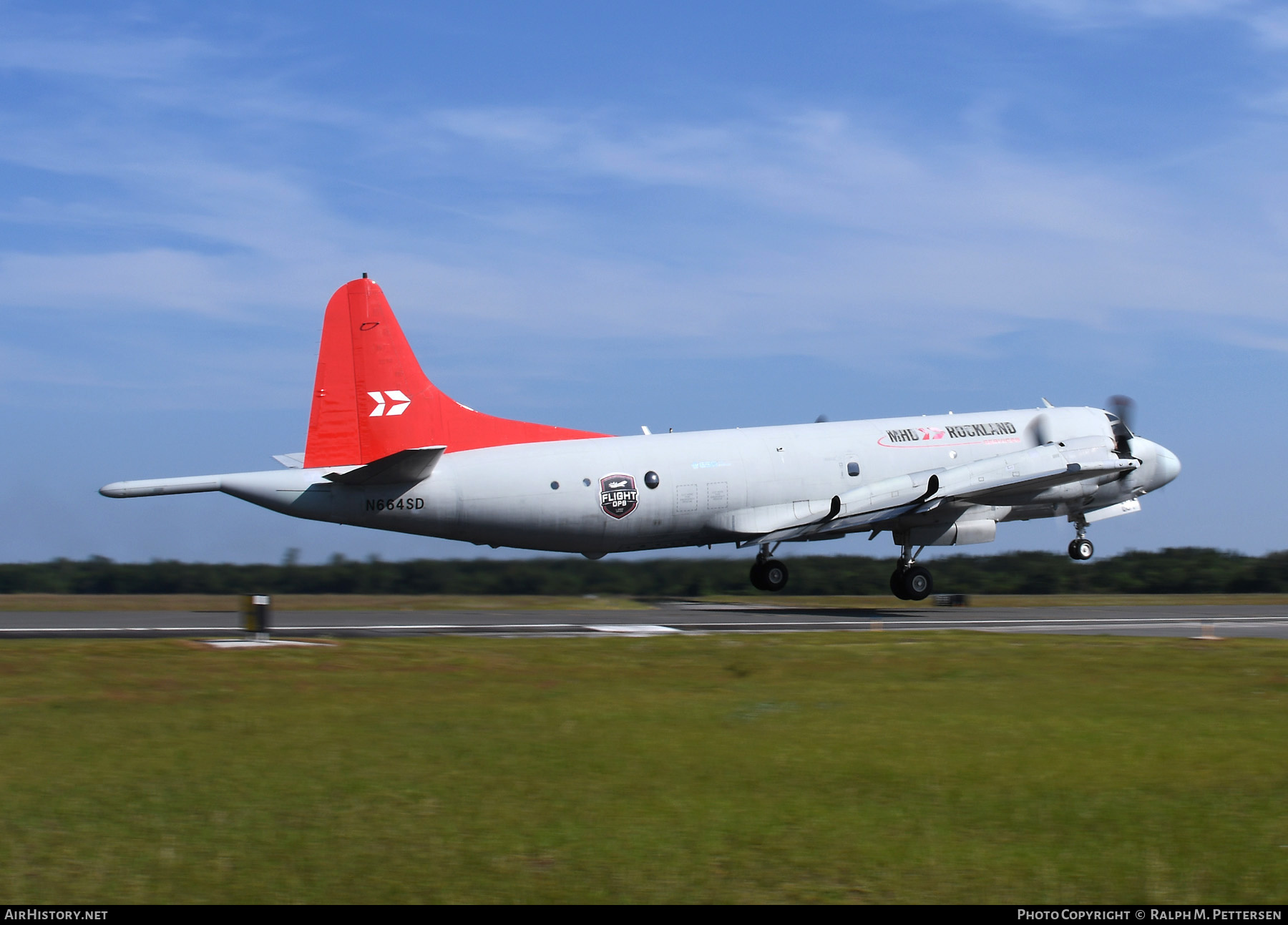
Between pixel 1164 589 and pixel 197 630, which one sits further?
pixel 1164 589

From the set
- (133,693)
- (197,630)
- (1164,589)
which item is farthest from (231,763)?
(1164,589)

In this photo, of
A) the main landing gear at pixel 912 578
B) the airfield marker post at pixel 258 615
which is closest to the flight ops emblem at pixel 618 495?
the main landing gear at pixel 912 578

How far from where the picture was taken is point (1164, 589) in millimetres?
51656

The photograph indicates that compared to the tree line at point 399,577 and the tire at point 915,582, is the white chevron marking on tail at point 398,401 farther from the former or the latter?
the tire at point 915,582

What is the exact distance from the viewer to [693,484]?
3616 centimetres

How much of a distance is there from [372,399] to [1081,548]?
25000 millimetres

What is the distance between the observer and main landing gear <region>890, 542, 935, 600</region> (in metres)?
38.3

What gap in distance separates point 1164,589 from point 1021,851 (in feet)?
155

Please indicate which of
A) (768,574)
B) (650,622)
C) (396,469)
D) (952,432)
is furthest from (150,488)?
(952,432)

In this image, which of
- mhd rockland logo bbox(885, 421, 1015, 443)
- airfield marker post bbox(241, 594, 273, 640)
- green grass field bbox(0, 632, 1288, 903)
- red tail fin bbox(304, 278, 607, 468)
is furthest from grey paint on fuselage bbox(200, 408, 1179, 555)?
green grass field bbox(0, 632, 1288, 903)

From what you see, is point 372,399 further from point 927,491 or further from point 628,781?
point 628,781

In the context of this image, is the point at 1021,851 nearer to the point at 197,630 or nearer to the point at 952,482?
the point at 197,630

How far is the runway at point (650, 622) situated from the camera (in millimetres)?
A: 25891

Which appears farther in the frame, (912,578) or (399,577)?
(399,577)
